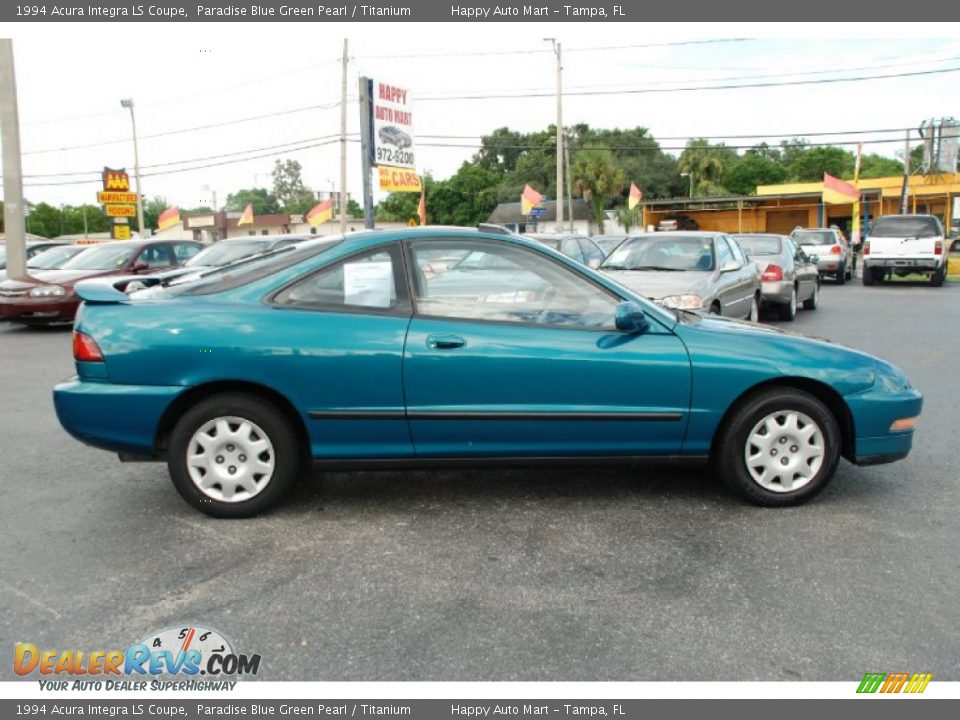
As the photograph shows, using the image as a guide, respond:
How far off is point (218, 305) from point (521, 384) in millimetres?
1607

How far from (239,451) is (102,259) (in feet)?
36.6

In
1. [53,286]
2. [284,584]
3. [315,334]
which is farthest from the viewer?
[53,286]

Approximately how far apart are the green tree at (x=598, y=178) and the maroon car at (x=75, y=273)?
43.1 m

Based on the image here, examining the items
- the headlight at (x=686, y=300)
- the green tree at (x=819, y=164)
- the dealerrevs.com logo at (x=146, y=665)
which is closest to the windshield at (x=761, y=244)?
the headlight at (x=686, y=300)

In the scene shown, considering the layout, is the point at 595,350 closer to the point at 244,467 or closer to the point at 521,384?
the point at 521,384

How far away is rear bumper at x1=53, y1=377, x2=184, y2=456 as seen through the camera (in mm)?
4051

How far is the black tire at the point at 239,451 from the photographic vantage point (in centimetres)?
410

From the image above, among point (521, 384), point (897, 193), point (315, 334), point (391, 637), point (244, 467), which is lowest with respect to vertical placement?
point (391, 637)

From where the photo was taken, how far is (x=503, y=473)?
197 inches

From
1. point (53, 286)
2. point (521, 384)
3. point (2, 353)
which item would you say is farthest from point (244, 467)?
point (53, 286)

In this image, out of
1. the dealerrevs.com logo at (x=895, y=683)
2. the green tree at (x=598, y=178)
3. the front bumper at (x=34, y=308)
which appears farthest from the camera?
the green tree at (x=598, y=178)

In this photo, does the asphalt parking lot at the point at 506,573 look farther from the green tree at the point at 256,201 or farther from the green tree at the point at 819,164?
the green tree at the point at 256,201

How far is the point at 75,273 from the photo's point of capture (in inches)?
515

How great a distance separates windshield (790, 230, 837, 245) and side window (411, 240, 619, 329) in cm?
1981
